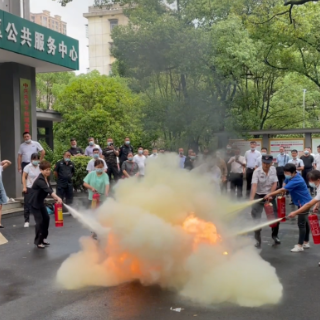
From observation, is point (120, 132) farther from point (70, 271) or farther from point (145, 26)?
point (70, 271)

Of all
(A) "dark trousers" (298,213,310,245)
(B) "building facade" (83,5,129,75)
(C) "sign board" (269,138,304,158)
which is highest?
(B) "building facade" (83,5,129,75)

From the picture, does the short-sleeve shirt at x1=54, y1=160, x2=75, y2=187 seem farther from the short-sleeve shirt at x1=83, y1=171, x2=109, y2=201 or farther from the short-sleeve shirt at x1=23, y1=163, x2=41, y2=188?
the short-sleeve shirt at x1=83, y1=171, x2=109, y2=201

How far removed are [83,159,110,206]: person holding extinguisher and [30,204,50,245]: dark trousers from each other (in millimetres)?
911

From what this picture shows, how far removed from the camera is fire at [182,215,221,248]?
5.68m

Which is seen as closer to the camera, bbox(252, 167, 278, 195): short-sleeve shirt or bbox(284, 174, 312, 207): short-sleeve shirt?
bbox(284, 174, 312, 207): short-sleeve shirt

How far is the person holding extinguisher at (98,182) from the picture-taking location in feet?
27.5

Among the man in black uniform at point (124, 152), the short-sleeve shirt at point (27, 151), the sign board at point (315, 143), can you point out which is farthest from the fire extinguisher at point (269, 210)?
the sign board at point (315, 143)

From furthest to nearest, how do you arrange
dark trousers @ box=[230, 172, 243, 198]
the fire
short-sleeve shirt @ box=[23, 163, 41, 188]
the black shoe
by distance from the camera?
1. dark trousers @ box=[230, 172, 243, 198]
2. short-sleeve shirt @ box=[23, 163, 41, 188]
3. the black shoe
4. the fire

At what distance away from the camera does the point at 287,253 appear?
24.8ft

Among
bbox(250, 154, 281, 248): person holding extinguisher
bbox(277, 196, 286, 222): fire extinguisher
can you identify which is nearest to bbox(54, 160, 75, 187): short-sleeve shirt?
bbox(250, 154, 281, 248): person holding extinguisher

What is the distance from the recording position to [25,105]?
14.0 meters

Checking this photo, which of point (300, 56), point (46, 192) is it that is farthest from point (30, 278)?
point (300, 56)

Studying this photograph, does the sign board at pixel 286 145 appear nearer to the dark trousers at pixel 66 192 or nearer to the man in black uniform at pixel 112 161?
the man in black uniform at pixel 112 161

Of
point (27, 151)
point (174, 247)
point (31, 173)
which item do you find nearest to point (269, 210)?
point (174, 247)
